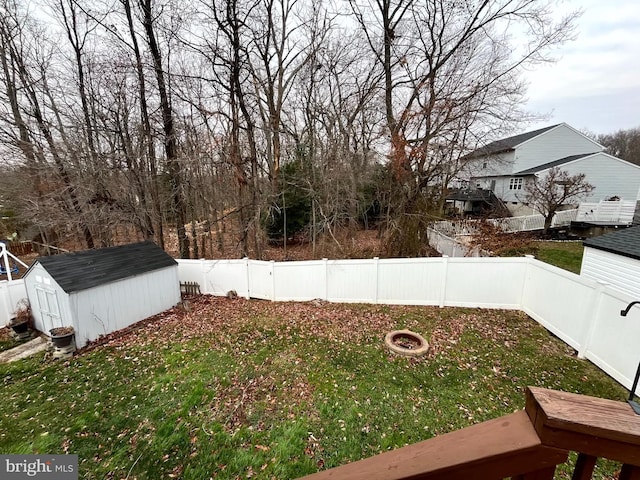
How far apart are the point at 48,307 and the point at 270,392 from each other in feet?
18.7

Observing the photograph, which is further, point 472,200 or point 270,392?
point 472,200

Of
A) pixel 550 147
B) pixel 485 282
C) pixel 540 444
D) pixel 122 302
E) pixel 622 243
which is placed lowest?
pixel 122 302

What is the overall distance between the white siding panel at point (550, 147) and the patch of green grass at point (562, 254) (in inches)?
422

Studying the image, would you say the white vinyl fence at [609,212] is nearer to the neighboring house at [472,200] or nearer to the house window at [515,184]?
the neighboring house at [472,200]

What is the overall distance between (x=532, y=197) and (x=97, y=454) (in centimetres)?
1908

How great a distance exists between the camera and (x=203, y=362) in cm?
508

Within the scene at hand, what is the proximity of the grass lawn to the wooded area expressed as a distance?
4470 millimetres

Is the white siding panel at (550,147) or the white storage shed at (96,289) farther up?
the white siding panel at (550,147)

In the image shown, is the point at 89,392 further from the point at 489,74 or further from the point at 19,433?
the point at 489,74

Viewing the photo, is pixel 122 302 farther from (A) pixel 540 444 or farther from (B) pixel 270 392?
(A) pixel 540 444

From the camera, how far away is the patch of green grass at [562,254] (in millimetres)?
9341

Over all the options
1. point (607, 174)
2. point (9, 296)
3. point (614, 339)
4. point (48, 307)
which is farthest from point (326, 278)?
point (607, 174)

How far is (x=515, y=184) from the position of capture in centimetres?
2028

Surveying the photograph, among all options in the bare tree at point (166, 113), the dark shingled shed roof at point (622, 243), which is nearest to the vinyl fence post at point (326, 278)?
the bare tree at point (166, 113)
